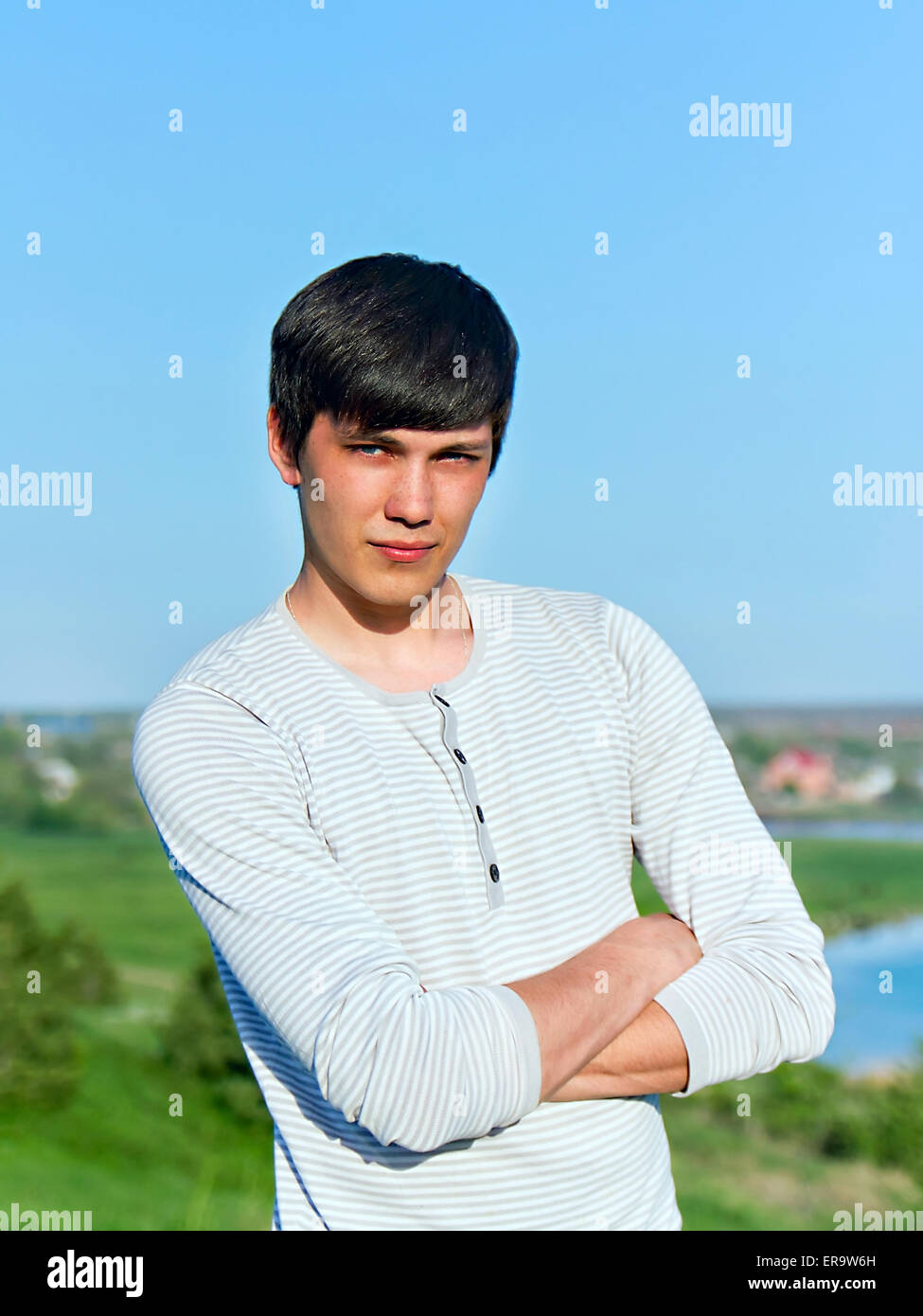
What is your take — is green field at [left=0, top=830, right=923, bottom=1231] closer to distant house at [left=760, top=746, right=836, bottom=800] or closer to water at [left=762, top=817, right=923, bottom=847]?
water at [left=762, top=817, right=923, bottom=847]

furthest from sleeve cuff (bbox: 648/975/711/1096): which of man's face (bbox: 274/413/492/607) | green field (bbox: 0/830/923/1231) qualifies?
green field (bbox: 0/830/923/1231)

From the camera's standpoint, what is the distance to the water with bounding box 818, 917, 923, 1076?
14242mm

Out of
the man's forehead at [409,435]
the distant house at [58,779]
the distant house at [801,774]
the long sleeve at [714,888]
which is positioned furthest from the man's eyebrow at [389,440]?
the distant house at [58,779]

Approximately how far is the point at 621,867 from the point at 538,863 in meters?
0.20

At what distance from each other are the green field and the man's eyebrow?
7486mm

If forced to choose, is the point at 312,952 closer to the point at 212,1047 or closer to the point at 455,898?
the point at 455,898

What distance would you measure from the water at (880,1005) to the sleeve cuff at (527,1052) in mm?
11962

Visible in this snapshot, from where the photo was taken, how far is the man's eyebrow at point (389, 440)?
2.06m

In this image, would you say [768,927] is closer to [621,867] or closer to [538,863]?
A: [621,867]
